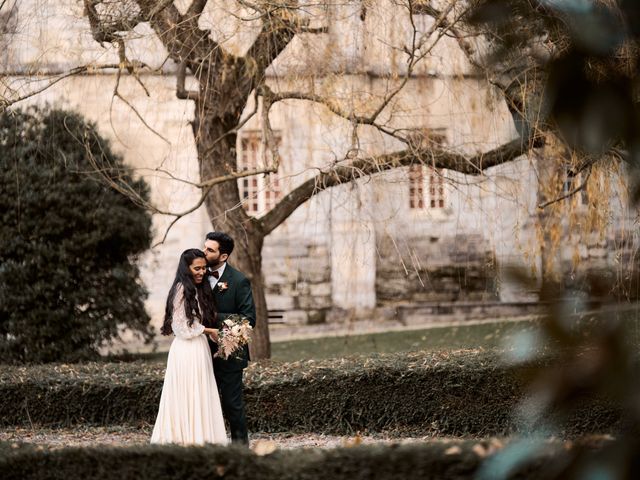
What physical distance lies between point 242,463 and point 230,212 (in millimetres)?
6120

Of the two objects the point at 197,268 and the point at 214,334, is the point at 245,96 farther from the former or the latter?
the point at 214,334

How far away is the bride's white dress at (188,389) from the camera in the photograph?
685 cm

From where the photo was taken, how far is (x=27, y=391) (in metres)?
9.29

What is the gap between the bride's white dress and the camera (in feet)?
22.5

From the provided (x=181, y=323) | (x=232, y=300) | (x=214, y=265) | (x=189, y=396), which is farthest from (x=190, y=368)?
(x=214, y=265)

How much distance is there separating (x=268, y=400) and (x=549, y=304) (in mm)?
7277

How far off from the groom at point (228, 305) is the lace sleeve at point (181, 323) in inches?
11.4

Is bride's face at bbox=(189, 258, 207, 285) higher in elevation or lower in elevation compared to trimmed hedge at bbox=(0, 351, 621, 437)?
higher

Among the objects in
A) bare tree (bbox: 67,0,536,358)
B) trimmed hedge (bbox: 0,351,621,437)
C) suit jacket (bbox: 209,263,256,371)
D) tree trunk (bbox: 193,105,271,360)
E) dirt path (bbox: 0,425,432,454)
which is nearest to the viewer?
suit jacket (bbox: 209,263,256,371)

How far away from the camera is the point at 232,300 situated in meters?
7.12

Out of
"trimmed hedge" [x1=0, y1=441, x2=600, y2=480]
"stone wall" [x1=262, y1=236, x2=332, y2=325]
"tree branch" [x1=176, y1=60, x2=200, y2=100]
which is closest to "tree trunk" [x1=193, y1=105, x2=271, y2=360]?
"tree branch" [x1=176, y1=60, x2=200, y2=100]

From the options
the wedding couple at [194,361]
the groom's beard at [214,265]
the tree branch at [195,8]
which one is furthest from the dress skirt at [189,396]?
the tree branch at [195,8]

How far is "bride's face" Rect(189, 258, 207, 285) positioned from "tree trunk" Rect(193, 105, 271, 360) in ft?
11.9

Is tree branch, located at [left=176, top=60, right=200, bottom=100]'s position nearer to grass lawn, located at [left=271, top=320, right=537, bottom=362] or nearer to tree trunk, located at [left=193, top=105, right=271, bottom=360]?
tree trunk, located at [left=193, top=105, right=271, bottom=360]
